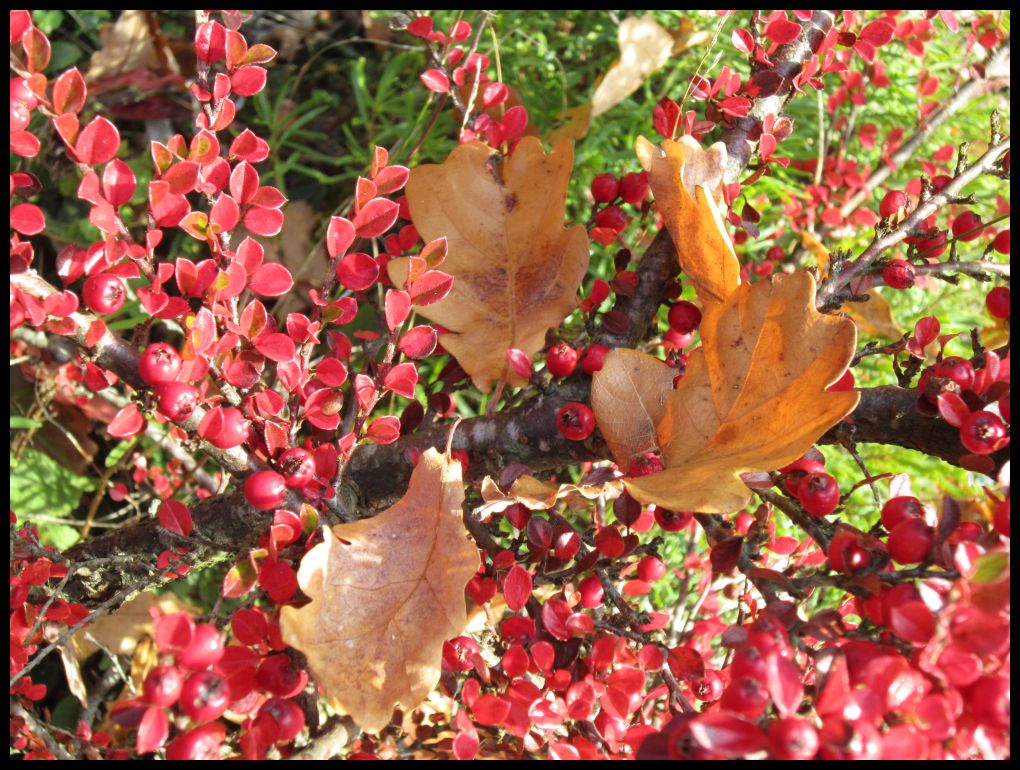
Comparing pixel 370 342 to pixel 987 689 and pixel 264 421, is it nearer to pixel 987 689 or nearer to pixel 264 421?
pixel 264 421

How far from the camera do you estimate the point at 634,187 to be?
3.76 ft

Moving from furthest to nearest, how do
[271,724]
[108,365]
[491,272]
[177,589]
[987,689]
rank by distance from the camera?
[177,589] < [491,272] < [108,365] < [271,724] < [987,689]

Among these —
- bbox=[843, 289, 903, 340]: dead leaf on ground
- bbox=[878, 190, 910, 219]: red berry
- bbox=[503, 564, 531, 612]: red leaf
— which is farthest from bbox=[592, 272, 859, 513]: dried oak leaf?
bbox=[843, 289, 903, 340]: dead leaf on ground

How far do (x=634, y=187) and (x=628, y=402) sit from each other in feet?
1.21

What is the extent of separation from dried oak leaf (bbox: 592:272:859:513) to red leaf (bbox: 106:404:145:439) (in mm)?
495

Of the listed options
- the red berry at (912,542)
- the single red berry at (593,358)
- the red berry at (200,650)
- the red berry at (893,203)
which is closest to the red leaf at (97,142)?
the red berry at (200,650)

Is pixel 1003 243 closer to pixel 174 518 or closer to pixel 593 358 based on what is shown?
pixel 593 358

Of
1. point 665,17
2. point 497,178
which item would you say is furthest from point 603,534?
point 665,17

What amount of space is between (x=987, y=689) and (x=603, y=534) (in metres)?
0.44

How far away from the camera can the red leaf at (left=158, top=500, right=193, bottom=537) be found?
2.87ft

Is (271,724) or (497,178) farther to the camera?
(497,178)

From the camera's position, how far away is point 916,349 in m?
0.93

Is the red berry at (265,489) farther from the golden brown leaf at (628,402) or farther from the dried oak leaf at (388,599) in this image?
the golden brown leaf at (628,402)

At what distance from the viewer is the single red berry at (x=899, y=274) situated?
1008mm
